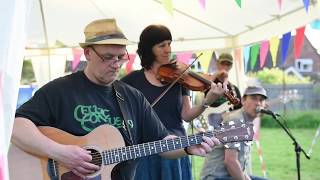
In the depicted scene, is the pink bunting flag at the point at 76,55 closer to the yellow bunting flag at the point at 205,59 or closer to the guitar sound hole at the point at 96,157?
the yellow bunting flag at the point at 205,59

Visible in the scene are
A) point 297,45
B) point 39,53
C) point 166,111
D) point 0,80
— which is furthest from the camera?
point 39,53

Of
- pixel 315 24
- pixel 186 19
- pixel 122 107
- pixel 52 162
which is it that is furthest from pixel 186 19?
pixel 52 162

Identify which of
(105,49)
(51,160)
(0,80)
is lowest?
(51,160)

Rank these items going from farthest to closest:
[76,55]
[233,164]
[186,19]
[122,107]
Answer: [76,55], [186,19], [233,164], [122,107]

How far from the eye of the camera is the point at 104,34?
2.46 meters

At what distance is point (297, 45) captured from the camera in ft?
16.8

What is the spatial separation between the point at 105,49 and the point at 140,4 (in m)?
2.83

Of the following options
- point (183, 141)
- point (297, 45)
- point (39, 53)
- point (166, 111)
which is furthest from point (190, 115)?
point (39, 53)

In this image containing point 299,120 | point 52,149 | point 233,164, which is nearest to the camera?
point 52,149

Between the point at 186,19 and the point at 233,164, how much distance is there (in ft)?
7.86

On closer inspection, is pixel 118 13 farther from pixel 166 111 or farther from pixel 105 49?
pixel 105 49

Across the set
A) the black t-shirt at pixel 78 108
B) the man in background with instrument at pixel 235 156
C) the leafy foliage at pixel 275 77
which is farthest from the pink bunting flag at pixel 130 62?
the leafy foliage at pixel 275 77

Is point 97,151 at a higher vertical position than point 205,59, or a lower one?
lower

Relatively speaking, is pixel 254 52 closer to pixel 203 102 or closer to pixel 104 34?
pixel 203 102
